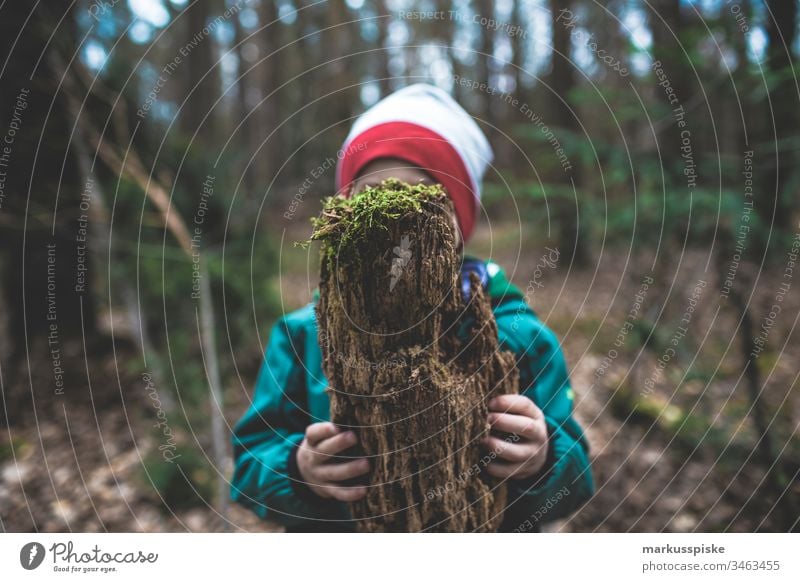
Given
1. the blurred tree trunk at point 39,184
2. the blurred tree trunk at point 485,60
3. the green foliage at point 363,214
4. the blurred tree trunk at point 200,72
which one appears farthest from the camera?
the blurred tree trunk at point 485,60

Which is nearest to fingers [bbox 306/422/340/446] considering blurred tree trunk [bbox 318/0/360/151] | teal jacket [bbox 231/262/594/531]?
teal jacket [bbox 231/262/594/531]

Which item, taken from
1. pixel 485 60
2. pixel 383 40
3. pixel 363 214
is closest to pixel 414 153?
pixel 363 214

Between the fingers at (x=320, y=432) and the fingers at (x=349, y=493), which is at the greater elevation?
the fingers at (x=320, y=432)

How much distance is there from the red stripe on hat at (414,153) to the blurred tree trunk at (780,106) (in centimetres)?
176

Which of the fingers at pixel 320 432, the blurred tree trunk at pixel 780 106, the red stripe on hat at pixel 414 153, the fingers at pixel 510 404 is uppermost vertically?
the blurred tree trunk at pixel 780 106

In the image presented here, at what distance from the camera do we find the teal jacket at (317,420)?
137 cm

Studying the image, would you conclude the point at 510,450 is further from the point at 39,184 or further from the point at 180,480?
the point at 39,184

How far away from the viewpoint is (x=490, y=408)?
3.86 ft

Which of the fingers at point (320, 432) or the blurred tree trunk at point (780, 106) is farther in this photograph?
the blurred tree trunk at point (780, 106)

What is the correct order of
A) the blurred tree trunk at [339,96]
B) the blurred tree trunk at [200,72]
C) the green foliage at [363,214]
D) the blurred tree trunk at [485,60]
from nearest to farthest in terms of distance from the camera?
1. the green foliage at [363,214]
2. the blurred tree trunk at [339,96]
3. the blurred tree trunk at [200,72]
4. the blurred tree trunk at [485,60]

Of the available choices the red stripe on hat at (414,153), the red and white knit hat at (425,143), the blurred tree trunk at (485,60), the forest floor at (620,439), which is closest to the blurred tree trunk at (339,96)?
the forest floor at (620,439)

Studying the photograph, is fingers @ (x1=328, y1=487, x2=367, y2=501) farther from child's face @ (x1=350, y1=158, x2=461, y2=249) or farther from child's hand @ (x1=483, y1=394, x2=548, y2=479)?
child's face @ (x1=350, y1=158, x2=461, y2=249)

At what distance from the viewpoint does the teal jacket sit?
1.37m

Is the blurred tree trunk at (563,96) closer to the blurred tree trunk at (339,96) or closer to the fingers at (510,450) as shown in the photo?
the blurred tree trunk at (339,96)
